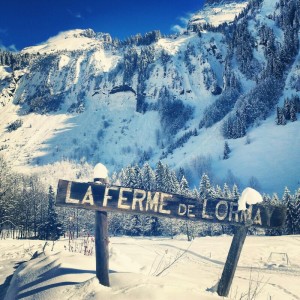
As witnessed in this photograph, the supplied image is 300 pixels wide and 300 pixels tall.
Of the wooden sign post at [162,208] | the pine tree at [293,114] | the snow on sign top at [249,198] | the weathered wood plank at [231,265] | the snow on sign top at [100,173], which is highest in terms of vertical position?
the pine tree at [293,114]

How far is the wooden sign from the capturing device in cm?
627

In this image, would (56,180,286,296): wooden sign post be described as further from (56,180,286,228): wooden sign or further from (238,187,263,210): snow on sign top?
(238,187,263,210): snow on sign top

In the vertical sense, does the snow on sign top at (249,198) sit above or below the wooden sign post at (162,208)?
above

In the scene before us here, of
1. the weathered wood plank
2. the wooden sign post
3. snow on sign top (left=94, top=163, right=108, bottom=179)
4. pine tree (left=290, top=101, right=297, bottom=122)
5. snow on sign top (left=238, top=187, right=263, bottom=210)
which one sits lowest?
the weathered wood plank

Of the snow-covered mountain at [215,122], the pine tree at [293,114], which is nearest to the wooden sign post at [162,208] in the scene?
Result: the snow-covered mountain at [215,122]

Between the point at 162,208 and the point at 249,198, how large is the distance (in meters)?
1.53

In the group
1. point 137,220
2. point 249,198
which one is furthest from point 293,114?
point 249,198

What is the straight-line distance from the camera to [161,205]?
647 cm

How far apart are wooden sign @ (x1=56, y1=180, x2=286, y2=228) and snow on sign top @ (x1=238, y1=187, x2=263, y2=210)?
15 centimetres

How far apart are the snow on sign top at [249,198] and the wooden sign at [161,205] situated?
0.50ft

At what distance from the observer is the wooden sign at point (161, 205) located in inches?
247

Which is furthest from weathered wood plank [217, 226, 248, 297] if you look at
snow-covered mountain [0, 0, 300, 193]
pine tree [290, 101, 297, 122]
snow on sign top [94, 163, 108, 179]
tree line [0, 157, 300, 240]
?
pine tree [290, 101, 297, 122]

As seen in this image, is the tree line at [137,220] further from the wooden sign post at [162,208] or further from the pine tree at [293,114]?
the pine tree at [293,114]

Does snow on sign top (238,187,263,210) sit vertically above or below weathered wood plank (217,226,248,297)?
above
